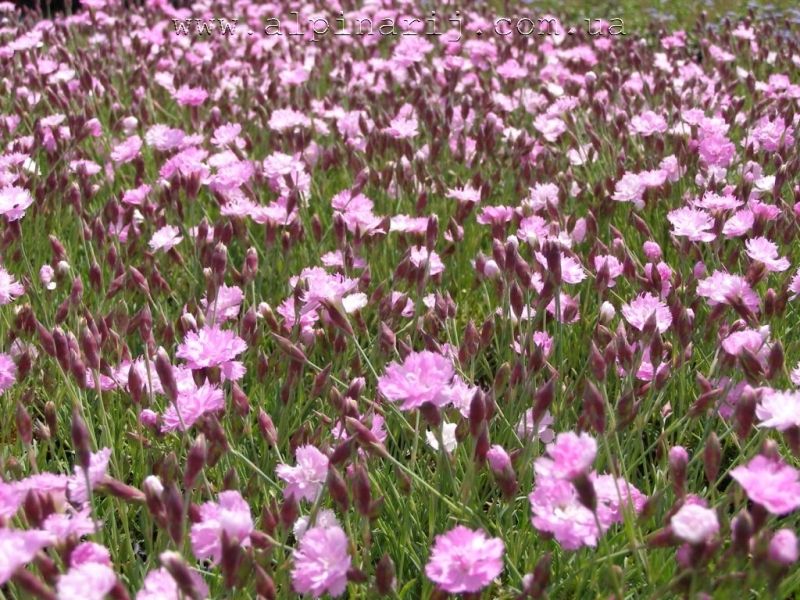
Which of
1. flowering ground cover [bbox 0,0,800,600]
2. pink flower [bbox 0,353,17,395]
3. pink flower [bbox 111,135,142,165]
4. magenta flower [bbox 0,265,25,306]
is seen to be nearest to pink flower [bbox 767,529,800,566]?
flowering ground cover [bbox 0,0,800,600]

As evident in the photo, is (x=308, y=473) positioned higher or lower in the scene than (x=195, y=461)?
lower

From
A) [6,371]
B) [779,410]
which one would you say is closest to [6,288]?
[6,371]

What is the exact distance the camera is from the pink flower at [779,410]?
3.94ft

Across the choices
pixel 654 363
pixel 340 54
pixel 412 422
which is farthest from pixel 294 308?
pixel 340 54

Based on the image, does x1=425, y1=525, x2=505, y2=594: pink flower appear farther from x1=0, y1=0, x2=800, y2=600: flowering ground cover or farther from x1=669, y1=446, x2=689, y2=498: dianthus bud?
x1=669, y1=446, x2=689, y2=498: dianthus bud

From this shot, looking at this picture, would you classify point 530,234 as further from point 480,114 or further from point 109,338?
point 480,114

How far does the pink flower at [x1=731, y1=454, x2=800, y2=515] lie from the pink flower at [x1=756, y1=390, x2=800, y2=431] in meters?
0.14

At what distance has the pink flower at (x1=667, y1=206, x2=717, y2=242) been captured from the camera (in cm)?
204

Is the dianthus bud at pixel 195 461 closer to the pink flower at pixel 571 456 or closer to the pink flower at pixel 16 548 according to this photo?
the pink flower at pixel 16 548

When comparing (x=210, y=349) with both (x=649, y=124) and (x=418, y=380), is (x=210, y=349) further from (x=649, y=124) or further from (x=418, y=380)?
(x=649, y=124)

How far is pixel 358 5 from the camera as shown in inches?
230

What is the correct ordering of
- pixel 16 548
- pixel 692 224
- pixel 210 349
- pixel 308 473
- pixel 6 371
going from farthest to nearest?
pixel 692 224 → pixel 6 371 → pixel 210 349 → pixel 308 473 → pixel 16 548

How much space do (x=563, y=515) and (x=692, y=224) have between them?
1.09 m

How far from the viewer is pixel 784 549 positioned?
1003 mm
